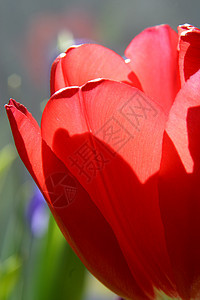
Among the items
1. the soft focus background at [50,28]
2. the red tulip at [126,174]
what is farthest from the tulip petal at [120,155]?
the soft focus background at [50,28]

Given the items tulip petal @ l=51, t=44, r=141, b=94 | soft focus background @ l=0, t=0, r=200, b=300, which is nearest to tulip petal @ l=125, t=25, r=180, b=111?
tulip petal @ l=51, t=44, r=141, b=94

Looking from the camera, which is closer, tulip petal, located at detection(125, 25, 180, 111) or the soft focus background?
tulip petal, located at detection(125, 25, 180, 111)

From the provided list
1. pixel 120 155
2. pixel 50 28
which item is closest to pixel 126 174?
pixel 120 155

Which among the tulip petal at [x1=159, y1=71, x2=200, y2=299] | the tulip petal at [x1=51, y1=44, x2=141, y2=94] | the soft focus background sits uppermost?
the tulip petal at [x1=51, y1=44, x2=141, y2=94]

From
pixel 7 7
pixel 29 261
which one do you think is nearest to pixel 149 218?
pixel 29 261

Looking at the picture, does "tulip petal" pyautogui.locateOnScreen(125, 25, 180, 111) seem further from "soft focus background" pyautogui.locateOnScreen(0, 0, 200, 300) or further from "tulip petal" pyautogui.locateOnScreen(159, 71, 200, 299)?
"soft focus background" pyautogui.locateOnScreen(0, 0, 200, 300)

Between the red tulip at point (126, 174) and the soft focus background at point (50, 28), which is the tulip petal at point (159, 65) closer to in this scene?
the red tulip at point (126, 174)

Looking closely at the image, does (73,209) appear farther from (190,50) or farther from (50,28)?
(50,28)
